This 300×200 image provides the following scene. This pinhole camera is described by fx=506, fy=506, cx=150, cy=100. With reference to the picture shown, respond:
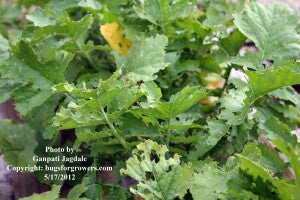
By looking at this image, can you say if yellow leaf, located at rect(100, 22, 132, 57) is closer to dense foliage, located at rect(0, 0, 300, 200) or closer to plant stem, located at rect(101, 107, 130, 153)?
dense foliage, located at rect(0, 0, 300, 200)

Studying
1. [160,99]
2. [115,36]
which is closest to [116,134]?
[160,99]

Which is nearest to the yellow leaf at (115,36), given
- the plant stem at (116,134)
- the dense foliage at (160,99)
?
the dense foliage at (160,99)

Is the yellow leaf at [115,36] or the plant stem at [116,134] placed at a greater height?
the yellow leaf at [115,36]

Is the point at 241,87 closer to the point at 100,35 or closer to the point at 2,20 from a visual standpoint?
the point at 100,35

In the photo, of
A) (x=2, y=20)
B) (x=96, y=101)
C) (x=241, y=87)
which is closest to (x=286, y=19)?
(x=241, y=87)

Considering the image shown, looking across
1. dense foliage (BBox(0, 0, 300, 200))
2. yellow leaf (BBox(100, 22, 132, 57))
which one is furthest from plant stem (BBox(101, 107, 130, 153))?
yellow leaf (BBox(100, 22, 132, 57))

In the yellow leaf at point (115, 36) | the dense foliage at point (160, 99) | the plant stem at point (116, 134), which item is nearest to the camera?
the dense foliage at point (160, 99)

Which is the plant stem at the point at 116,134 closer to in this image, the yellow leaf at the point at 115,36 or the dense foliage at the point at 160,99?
the dense foliage at the point at 160,99

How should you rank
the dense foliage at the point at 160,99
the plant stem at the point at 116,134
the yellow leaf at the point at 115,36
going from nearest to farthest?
the dense foliage at the point at 160,99 → the plant stem at the point at 116,134 → the yellow leaf at the point at 115,36
